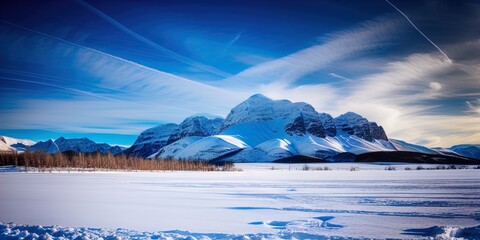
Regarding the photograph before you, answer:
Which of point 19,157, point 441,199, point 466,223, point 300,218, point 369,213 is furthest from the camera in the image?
point 19,157

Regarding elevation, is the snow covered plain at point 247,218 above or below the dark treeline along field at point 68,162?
below

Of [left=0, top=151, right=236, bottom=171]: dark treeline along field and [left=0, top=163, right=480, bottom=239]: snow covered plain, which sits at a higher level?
[left=0, top=151, right=236, bottom=171]: dark treeline along field

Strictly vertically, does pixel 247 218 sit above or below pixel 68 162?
below

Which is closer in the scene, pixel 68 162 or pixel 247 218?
pixel 247 218

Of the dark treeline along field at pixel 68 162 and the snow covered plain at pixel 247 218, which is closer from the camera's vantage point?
the snow covered plain at pixel 247 218

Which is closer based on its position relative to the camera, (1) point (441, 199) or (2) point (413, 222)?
(2) point (413, 222)

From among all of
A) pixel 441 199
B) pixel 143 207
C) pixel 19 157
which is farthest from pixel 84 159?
pixel 441 199

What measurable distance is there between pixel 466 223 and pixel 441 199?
8461 millimetres

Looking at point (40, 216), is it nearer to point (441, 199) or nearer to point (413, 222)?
point (413, 222)

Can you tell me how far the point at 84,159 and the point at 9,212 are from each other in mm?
93249

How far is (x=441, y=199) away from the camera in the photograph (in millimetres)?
21406

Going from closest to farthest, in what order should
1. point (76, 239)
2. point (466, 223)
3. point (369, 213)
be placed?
point (76, 239) → point (466, 223) → point (369, 213)

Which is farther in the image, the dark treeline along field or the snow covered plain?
the dark treeline along field

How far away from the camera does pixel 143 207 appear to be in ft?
63.1
